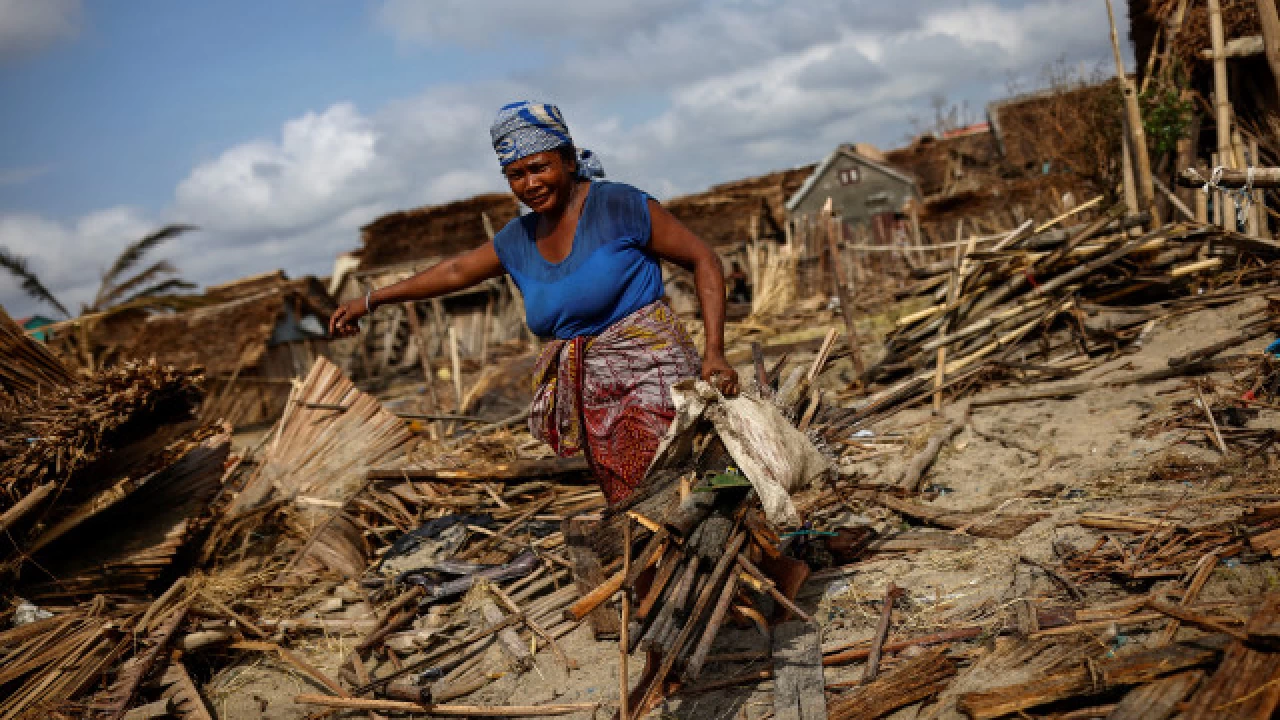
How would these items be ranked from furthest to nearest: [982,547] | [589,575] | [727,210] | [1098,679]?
[727,210], [982,547], [589,575], [1098,679]

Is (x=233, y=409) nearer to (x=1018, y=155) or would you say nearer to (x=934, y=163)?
(x=934, y=163)

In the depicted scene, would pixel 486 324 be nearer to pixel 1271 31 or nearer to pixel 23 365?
pixel 23 365

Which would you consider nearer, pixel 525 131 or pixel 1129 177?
pixel 525 131

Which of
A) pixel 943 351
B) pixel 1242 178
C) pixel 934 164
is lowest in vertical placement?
pixel 943 351

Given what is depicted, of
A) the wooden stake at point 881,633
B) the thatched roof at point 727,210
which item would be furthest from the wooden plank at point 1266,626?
the thatched roof at point 727,210

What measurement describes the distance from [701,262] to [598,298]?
14.9 inches

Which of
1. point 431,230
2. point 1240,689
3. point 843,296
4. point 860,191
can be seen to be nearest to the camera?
point 1240,689

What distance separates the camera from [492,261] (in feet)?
10.5

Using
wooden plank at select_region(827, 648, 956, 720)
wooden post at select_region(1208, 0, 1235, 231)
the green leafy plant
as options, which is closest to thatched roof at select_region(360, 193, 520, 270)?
the green leafy plant

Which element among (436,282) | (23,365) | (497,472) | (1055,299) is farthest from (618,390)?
(1055,299)

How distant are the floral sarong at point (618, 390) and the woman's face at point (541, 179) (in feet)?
1.63

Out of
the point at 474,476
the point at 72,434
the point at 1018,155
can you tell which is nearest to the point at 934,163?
the point at 1018,155

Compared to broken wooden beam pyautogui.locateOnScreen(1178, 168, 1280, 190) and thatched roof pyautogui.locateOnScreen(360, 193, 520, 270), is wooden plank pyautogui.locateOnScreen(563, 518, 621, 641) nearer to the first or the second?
broken wooden beam pyautogui.locateOnScreen(1178, 168, 1280, 190)

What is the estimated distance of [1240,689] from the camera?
189 cm
